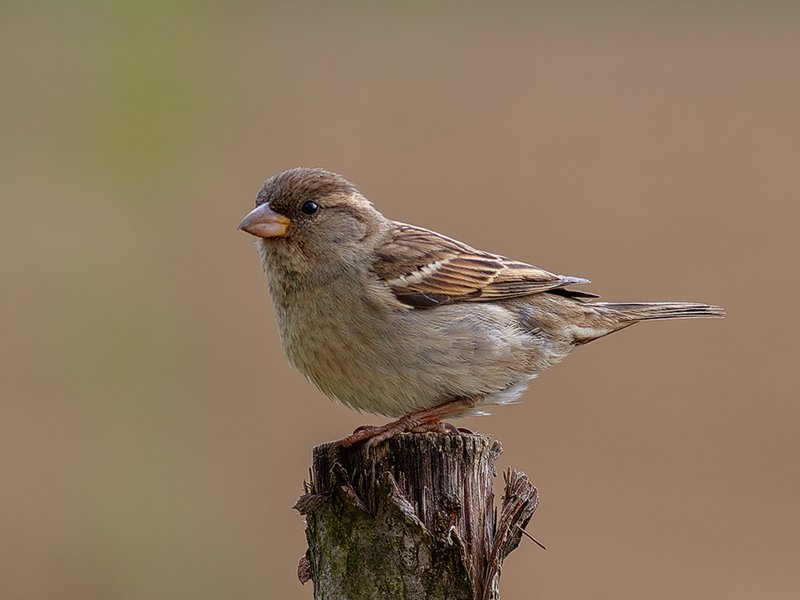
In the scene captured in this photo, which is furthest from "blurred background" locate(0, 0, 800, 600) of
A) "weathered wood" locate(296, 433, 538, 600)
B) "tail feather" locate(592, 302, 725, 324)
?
"weathered wood" locate(296, 433, 538, 600)

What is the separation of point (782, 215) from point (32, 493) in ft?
19.2

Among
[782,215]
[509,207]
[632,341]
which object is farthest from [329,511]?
[782,215]

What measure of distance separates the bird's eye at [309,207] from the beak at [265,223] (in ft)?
0.24

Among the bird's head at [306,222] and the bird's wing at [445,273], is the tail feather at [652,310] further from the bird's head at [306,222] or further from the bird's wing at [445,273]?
the bird's head at [306,222]

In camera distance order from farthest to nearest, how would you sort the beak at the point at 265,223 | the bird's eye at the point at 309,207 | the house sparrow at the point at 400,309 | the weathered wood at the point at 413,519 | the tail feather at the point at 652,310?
the tail feather at the point at 652,310
the bird's eye at the point at 309,207
the beak at the point at 265,223
the house sparrow at the point at 400,309
the weathered wood at the point at 413,519

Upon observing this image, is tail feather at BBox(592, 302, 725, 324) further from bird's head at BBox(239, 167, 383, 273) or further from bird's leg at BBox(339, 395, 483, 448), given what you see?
bird's head at BBox(239, 167, 383, 273)

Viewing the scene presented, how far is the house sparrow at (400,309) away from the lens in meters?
3.91

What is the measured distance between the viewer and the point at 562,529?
6629 millimetres

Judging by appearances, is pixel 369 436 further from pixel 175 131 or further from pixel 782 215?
pixel 782 215

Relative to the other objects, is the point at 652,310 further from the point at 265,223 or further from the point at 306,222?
the point at 265,223

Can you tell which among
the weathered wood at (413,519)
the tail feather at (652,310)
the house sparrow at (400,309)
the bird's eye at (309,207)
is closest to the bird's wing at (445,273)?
the house sparrow at (400,309)

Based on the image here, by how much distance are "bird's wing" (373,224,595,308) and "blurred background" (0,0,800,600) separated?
1077 millimetres

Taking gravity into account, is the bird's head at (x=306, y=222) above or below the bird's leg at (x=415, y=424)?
above

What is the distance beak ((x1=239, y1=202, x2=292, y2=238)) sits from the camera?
161 inches
